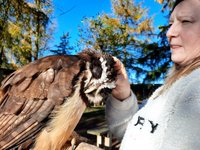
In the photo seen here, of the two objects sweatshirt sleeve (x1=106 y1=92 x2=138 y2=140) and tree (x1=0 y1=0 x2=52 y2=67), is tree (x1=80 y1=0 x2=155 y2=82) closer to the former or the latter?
tree (x1=0 y1=0 x2=52 y2=67)

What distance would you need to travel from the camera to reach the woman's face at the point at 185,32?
58.5 inches

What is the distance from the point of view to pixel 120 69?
8.80ft

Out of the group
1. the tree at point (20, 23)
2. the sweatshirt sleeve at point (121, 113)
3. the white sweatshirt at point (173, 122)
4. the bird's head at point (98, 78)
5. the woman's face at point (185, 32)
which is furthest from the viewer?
the tree at point (20, 23)

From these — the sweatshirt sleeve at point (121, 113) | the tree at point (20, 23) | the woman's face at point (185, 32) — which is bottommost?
the sweatshirt sleeve at point (121, 113)

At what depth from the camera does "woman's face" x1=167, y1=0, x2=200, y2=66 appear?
149 centimetres

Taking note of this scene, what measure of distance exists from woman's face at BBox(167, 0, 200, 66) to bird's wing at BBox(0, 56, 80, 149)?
4.25 ft

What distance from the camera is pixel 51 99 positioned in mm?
2811

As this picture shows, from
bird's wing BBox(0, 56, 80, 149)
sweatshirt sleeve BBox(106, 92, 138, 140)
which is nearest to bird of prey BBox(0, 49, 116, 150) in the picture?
bird's wing BBox(0, 56, 80, 149)

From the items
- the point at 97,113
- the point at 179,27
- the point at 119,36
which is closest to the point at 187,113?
the point at 179,27

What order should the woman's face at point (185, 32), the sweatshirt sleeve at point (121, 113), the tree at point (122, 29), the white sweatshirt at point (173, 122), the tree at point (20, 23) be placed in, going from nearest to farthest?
the white sweatshirt at point (173, 122) < the woman's face at point (185, 32) < the sweatshirt sleeve at point (121, 113) < the tree at point (20, 23) < the tree at point (122, 29)

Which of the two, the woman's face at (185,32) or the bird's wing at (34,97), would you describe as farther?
the bird's wing at (34,97)

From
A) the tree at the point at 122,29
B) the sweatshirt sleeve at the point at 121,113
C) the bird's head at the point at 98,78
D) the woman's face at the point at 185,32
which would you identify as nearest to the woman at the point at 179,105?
the woman's face at the point at 185,32

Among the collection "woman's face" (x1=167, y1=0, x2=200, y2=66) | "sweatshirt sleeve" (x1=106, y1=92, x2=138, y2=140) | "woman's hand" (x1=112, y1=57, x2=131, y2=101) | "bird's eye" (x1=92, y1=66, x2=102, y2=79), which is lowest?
"sweatshirt sleeve" (x1=106, y1=92, x2=138, y2=140)

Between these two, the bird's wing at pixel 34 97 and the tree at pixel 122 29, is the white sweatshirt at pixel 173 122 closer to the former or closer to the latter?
the bird's wing at pixel 34 97
